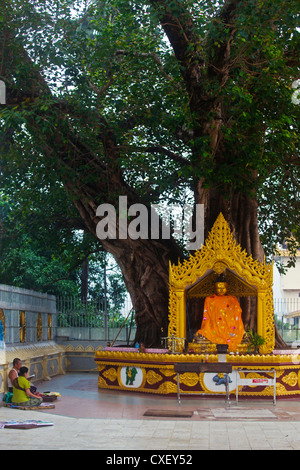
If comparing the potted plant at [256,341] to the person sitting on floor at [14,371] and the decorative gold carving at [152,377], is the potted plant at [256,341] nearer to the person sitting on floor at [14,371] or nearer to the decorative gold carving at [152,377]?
the decorative gold carving at [152,377]

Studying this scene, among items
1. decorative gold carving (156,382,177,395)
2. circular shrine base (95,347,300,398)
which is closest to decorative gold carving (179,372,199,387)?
circular shrine base (95,347,300,398)

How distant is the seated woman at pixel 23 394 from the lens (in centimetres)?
1107

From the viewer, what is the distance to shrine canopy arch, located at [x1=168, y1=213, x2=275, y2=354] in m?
14.0

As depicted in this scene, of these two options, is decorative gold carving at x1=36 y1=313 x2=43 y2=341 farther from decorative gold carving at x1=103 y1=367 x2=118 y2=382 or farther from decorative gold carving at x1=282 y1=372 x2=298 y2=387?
decorative gold carving at x1=282 y1=372 x2=298 y2=387

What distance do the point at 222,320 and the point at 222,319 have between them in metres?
0.02

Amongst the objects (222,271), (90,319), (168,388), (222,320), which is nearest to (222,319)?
(222,320)

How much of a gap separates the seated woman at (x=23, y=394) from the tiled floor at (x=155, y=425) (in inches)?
9.8

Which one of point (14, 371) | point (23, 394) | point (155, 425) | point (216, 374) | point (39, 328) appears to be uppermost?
point (39, 328)

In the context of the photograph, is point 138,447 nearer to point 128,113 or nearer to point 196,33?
point 196,33

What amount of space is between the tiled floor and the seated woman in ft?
0.82

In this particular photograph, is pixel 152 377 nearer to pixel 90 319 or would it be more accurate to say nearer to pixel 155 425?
pixel 155 425

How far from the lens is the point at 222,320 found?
14.8m

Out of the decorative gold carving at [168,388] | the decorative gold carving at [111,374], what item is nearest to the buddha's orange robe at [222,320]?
the decorative gold carving at [168,388]

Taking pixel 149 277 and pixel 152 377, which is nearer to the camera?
pixel 152 377
